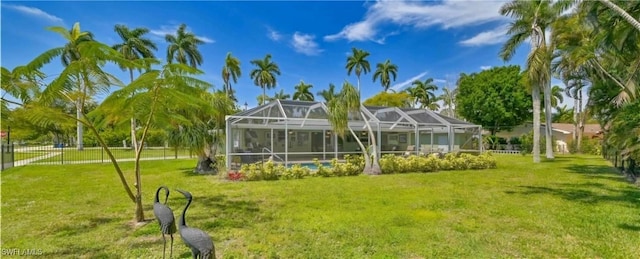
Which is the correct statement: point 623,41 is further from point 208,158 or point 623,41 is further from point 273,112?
point 208,158

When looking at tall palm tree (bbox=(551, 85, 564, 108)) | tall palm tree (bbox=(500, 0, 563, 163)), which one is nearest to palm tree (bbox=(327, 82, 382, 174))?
tall palm tree (bbox=(500, 0, 563, 163))

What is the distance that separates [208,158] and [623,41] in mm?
14779

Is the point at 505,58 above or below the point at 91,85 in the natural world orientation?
above

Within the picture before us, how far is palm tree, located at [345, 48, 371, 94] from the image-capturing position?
39.4 m

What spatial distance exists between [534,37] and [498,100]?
1406 centimetres

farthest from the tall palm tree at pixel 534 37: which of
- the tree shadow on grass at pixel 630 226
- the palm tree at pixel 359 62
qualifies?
the palm tree at pixel 359 62

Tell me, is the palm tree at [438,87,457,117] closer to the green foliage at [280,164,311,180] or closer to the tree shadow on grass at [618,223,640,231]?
the green foliage at [280,164,311,180]

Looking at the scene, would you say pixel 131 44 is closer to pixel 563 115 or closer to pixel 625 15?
pixel 625 15

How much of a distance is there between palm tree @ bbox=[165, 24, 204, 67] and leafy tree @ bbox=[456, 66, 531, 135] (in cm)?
3064

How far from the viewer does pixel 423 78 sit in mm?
45250

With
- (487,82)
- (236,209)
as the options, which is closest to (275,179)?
(236,209)

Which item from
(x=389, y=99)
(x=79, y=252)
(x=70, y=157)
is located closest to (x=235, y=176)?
(x=79, y=252)

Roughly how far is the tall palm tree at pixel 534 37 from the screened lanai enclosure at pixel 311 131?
4.50 m

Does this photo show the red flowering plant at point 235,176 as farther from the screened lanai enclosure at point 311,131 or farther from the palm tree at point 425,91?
the palm tree at point 425,91
